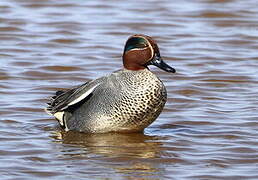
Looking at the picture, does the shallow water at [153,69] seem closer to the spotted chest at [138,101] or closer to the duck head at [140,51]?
the spotted chest at [138,101]

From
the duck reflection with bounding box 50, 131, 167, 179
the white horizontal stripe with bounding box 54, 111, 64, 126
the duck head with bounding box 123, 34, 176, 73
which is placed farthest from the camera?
the white horizontal stripe with bounding box 54, 111, 64, 126

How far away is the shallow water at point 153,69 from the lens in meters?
7.79

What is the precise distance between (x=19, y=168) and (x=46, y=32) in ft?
20.6

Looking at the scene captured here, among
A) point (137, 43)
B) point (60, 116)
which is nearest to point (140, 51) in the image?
point (137, 43)

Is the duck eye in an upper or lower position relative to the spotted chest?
upper

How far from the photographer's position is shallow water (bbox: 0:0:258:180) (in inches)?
307

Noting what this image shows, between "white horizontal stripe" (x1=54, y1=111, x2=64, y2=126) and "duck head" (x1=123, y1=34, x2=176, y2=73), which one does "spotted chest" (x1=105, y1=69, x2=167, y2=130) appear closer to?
"duck head" (x1=123, y1=34, x2=176, y2=73)

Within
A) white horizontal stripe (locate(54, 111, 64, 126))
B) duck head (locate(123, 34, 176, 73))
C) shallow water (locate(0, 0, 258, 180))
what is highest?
duck head (locate(123, 34, 176, 73))

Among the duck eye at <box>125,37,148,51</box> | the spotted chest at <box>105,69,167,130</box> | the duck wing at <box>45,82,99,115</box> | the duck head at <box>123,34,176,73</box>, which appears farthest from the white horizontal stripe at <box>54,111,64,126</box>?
the duck eye at <box>125,37,148,51</box>

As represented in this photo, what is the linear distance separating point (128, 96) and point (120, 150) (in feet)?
1.75

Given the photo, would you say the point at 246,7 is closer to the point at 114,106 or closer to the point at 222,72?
the point at 222,72

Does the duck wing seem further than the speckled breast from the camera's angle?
Yes

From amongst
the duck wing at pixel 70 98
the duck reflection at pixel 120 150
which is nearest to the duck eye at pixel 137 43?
the duck wing at pixel 70 98

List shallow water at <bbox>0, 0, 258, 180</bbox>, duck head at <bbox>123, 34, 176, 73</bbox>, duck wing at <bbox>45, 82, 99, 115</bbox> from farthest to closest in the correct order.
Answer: duck wing at <bbox>45, 82, 99, 115</bbox>, duck head at <bbox>123, 34, 176, 73</bbox>, shallow water at <bbox>0, 0, 258, 180</bbox>
